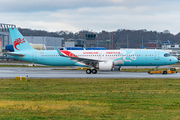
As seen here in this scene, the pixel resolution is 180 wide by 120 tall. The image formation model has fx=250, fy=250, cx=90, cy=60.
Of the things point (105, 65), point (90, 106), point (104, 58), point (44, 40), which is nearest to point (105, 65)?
point (105, 65)

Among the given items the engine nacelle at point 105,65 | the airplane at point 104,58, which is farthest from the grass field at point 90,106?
the airplane at point 104,58

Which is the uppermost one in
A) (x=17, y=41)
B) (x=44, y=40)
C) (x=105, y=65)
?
(x=44, y=40)

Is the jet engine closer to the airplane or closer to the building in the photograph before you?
the airplane

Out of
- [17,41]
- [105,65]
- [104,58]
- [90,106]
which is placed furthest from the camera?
[17,41]

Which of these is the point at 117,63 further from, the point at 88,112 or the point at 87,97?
the point at 88,112

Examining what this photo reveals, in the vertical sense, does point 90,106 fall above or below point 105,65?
below

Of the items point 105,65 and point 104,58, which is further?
point 104,58

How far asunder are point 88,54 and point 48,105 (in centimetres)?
2803

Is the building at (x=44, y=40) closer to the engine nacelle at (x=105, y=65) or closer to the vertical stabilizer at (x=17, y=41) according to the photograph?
the vertical stabilizer at (x=17, y=41)

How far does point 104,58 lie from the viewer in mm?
42031

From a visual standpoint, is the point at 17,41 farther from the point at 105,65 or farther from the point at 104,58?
the point at 105,65

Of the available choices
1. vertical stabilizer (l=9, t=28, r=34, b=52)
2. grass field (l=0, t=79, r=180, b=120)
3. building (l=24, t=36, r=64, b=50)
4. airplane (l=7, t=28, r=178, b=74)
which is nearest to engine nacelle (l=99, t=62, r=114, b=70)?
airplane (l=7, t=28, r=178, b=74)

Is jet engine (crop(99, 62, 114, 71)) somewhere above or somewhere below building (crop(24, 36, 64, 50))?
below

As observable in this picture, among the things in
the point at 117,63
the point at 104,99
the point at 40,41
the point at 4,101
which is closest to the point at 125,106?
the point at 104,99
